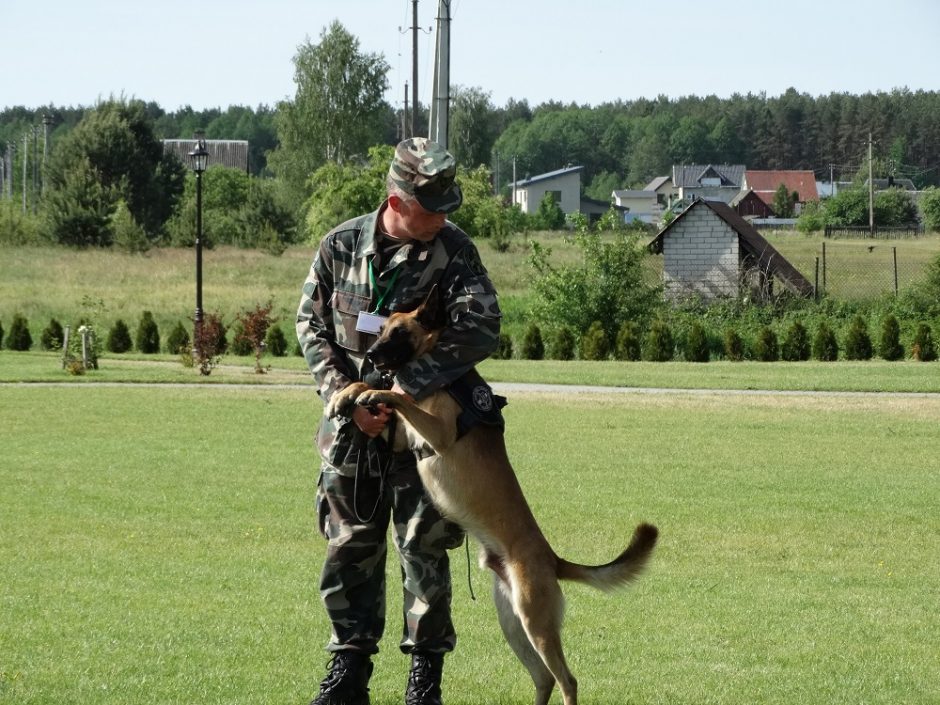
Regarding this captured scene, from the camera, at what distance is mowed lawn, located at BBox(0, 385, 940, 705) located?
505 cm

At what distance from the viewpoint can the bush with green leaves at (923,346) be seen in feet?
89.0

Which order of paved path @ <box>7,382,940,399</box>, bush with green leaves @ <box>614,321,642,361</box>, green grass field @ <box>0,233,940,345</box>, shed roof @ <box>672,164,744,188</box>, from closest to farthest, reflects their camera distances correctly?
paved path @ <box>7,382,940,399</box> → bush with green leaves @ <box>614,321,642,361</box> → green grass field @ <box>0,233,940,345</box> → shed roof @ <box>672,164,744,188</box>

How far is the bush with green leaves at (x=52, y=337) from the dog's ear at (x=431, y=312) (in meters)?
27.5

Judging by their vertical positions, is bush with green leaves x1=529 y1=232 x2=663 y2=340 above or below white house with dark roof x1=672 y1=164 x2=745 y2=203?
below

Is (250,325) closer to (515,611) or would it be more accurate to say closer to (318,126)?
(515,611)

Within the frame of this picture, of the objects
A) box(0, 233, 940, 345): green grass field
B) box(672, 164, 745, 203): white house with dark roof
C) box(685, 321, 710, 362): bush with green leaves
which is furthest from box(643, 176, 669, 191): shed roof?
box(685, 321, 710, 362): bush with green leaves

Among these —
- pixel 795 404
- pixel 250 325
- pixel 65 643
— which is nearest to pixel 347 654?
pixel 65 643

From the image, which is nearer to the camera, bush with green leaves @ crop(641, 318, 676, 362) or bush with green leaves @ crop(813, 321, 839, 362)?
bush with green leaves @ crop(813, 321, 839, 362)

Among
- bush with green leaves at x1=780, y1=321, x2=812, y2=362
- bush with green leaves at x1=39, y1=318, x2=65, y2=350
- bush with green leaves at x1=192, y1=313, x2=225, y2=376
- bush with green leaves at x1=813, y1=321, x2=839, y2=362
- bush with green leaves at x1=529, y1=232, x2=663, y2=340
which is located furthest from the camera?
bush with green leaves at x1=529, y1=232, x2=663, y2=340

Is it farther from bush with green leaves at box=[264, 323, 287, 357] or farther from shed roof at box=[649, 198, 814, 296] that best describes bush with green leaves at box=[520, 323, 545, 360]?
shed roof at box=[649, 198, 814, 296]

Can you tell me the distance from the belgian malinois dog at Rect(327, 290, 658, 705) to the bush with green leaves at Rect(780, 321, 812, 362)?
2460cm

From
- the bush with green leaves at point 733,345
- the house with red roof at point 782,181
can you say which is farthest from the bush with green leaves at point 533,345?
the house with red roof at point 782,181

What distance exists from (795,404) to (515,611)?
1485 centimetres

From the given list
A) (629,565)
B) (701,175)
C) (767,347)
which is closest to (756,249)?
(767,347)
